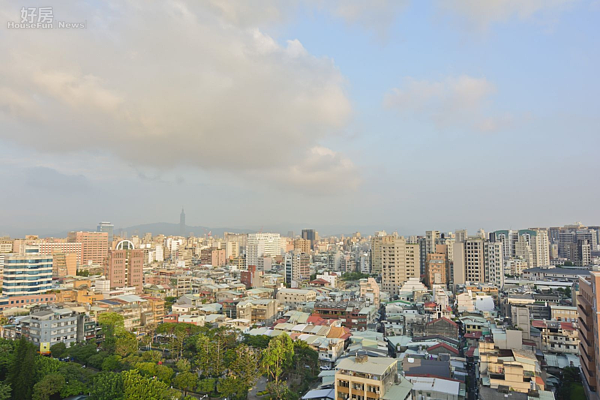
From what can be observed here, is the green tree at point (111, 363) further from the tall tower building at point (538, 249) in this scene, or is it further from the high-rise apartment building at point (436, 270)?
the tall tower building at point (538, 249)

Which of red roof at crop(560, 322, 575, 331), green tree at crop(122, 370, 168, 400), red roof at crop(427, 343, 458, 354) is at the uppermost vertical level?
red roof at crop(560, 322, 575, 331)

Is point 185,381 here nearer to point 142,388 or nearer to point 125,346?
point 142,388

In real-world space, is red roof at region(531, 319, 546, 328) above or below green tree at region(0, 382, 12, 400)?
above

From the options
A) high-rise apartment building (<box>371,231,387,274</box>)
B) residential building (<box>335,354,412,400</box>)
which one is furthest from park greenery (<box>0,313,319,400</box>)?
high-rise apartment building (<box>371,231,387,274</box>)

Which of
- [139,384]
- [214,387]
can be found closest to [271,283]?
[214,387]

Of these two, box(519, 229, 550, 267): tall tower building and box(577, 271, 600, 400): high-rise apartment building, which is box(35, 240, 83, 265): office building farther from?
box(519, 229, 550, 267): tall tower building

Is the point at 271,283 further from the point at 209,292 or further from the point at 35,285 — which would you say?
the point at 35,285
